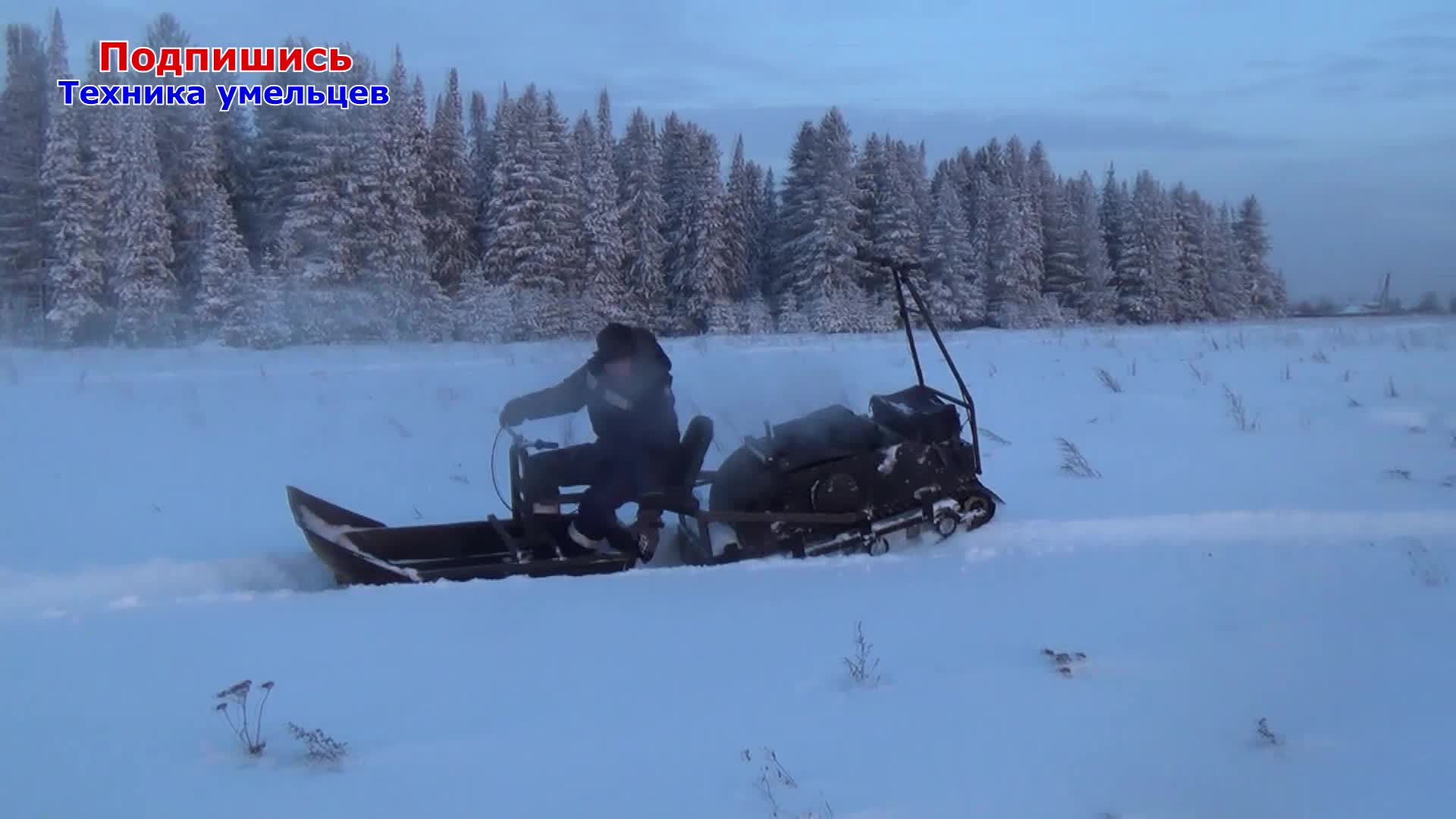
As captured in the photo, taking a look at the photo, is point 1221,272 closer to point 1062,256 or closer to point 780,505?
point 1062,256

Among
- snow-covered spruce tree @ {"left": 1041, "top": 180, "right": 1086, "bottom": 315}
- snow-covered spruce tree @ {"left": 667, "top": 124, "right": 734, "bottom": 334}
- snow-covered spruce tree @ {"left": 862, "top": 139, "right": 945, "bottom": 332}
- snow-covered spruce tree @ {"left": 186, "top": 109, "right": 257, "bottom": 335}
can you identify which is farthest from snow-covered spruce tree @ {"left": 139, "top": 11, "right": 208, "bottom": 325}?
snow-covered spruce tree @ {"left": 1041, "top": 180, "right": 1086, "bottom": 315}

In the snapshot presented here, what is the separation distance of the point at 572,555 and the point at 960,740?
3.44 metres

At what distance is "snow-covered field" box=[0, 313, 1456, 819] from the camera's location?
3.92 meters

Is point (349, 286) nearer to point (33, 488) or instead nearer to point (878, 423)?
point (33, 488)

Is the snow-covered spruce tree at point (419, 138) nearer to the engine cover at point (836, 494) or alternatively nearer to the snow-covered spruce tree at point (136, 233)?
the snow-covered spruce tree at point (136, 233)

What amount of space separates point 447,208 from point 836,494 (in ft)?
146

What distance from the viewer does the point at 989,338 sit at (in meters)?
20.0

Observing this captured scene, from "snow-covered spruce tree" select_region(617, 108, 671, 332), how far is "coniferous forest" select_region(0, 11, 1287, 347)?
145 millimetres

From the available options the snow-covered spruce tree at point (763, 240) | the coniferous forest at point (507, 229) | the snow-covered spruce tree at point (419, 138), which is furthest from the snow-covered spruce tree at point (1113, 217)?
the snow-covered spruce tree at point (419, 138)

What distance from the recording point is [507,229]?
4497 cm

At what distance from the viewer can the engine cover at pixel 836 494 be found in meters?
6.91

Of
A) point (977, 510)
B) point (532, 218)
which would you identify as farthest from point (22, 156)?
point (977, 510)

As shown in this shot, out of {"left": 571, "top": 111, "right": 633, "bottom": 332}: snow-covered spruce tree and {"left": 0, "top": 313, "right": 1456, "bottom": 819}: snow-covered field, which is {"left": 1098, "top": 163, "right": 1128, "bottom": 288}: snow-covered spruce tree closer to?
{"left": 571, "top": 111, "right": 633, "bottom": 332}: snow-covered spruce tree

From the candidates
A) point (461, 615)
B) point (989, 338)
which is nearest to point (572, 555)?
point (461, 615)
